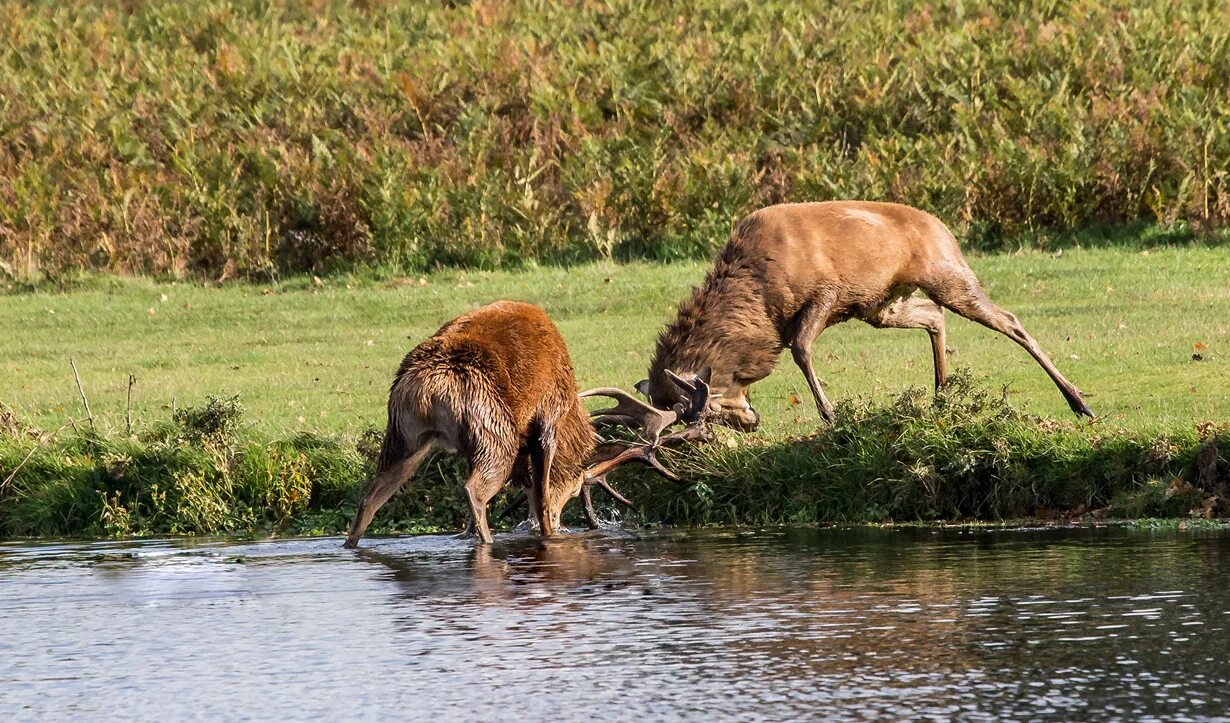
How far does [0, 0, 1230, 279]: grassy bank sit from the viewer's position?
25.5 meters

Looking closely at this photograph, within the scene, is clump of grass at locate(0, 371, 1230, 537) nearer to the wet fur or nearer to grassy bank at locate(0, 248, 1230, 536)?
grassy bank at locate(0, 248, 1230, 536)

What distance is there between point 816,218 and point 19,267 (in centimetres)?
1474

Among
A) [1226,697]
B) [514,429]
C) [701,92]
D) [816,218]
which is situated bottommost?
[1226,697]

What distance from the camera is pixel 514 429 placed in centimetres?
1211

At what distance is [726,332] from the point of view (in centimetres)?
1480

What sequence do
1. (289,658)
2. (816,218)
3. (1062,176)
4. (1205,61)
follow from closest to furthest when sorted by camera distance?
1. (289,658)
2. (816,218)
3. (1062,176)
4. (1205,61)

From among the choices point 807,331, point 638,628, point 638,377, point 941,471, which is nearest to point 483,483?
point 638,628

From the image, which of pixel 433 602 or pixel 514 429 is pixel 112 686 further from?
pixel 514 429

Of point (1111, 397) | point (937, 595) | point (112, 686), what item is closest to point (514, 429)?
point (937, 595)

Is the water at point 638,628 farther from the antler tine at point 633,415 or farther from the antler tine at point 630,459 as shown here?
the antler tine at point 633,415

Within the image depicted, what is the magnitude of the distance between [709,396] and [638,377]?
2.98m

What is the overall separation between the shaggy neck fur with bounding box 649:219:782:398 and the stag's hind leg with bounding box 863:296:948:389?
1.29 m

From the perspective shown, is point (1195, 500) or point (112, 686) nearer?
point (112, 686)

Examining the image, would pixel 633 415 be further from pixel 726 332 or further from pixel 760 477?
pixel 726 332
